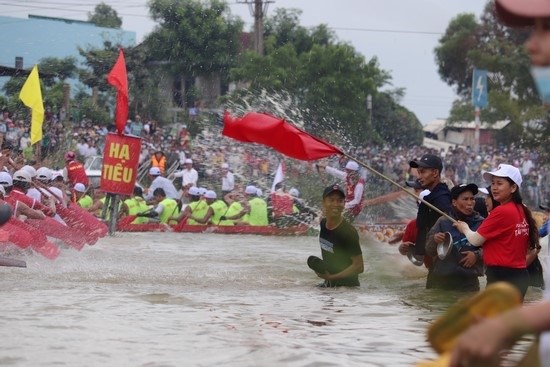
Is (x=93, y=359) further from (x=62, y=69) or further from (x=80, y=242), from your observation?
(x=62, y=69)

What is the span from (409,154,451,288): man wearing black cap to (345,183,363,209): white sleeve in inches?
282

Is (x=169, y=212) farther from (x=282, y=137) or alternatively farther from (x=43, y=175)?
(x=282, y=137)

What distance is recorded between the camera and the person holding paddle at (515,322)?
237 centimetres

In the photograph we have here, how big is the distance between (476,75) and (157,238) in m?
16.9

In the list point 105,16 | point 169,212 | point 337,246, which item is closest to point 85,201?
point 169,212

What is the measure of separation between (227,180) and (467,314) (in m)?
21.3

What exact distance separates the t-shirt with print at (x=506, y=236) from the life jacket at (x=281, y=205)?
1306 cm

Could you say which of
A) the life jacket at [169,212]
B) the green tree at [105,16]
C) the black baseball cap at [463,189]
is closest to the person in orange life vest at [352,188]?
the life jacket at [169,212]

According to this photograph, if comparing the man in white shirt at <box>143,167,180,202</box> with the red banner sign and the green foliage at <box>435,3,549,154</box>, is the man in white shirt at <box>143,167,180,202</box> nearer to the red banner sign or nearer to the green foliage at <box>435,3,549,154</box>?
the red banner sign

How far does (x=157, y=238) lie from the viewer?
61.9 ft

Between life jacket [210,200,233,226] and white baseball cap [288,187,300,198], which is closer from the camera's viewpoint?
life jacket [210,200,233,226]

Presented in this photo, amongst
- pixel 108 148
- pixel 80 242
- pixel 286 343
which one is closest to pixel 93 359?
pixel 286 343

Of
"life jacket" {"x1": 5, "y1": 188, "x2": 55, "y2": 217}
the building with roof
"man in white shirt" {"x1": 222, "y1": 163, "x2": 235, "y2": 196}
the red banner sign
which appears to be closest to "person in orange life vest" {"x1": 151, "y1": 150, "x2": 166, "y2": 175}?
"man in white shirt" {"x1": 222, "y1": 163, "x2": 235, "y2": 196}

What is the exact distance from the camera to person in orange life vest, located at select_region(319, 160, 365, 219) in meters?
17.5
